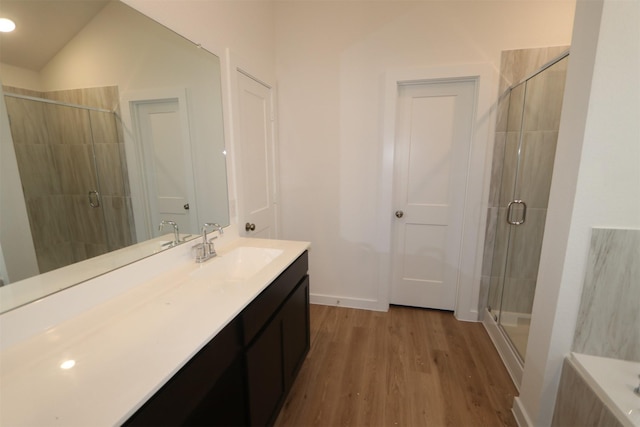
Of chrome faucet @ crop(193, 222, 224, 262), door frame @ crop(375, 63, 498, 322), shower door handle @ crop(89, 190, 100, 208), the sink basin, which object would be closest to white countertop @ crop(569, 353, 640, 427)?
door frame @ crop(375, 63, 498, 322)

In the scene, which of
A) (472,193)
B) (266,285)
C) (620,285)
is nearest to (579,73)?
(620,285)

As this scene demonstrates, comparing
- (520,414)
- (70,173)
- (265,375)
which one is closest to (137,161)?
(70,173)

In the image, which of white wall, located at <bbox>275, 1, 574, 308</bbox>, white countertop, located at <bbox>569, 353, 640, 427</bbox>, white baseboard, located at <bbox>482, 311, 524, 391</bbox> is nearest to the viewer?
white countertop, located at <bbox>569, 353, 640, 427</bbox>

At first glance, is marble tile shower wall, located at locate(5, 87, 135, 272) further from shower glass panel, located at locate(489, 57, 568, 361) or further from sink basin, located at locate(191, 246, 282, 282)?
shower glass panel, located at locate(489, 57, 568, 361)

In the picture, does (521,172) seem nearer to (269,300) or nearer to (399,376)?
(399,376)

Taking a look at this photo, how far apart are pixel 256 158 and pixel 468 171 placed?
70.5 inches

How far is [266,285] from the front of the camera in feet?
4.16

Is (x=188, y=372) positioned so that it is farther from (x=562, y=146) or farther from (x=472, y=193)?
(x=472, y=193)

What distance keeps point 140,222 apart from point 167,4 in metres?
1.06

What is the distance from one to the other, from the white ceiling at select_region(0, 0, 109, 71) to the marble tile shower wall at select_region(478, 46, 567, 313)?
2.61 m

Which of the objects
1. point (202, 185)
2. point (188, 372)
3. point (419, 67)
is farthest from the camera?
point (419, 67)

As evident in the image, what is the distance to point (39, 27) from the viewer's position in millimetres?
921

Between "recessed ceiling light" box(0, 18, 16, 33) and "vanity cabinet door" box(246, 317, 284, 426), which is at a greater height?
"recessed ceiling light" box(0, 18, 16, 33)

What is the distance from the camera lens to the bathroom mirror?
0.87 m
